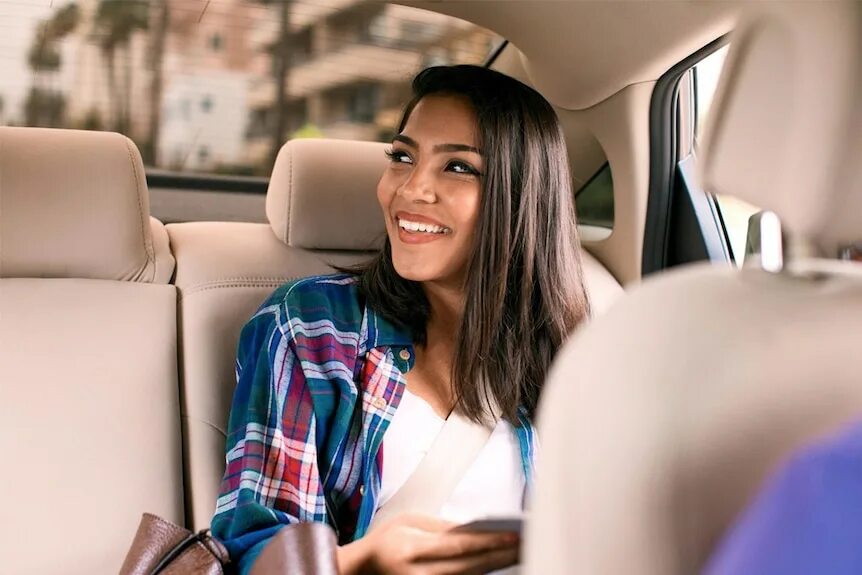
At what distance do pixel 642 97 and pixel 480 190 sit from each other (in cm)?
55

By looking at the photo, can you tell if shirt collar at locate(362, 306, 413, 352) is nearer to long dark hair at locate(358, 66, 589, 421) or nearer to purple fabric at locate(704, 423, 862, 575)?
long dark hair at locate(358, 66, 589, 421)

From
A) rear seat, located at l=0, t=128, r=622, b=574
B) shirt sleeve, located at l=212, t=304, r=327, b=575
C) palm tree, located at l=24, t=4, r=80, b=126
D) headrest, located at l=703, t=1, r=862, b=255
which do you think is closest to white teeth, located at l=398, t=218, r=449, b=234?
shirt sleeve, located at l=212, t=304, r=327, b=575

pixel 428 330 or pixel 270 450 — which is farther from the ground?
pixel 428 330

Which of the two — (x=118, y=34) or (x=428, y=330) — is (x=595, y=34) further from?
(x=118, y=34)

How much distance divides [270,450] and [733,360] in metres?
Result: 0.87

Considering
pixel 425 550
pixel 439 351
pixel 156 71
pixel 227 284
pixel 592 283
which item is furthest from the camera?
pixel 156 71

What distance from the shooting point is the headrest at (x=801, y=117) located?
0.75 meters

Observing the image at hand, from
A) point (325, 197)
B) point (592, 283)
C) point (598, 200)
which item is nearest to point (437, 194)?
point (325, 197)

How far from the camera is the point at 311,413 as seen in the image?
148cm

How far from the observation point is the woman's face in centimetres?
155

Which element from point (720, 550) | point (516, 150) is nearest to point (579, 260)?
point (516, 150)

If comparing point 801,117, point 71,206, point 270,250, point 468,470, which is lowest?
point 468,470

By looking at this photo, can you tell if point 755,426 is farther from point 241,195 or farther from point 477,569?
point 241,195

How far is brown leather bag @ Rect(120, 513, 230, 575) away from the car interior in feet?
1.15
